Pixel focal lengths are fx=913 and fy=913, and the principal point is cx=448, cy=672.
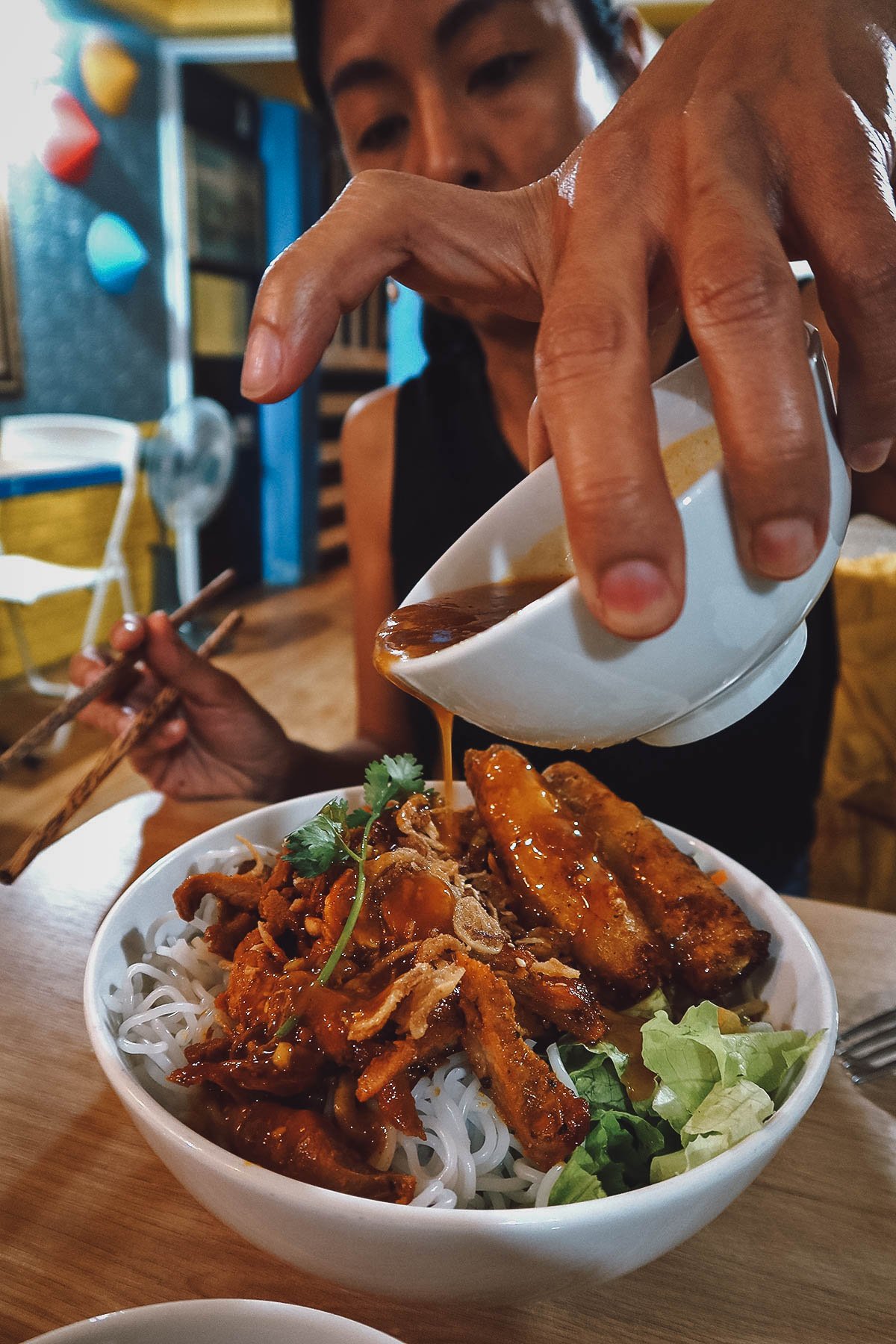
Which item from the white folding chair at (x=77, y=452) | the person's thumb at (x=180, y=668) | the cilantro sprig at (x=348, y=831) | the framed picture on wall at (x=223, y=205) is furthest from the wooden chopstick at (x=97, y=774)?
the framed picture on wall at (x=223, y=205)

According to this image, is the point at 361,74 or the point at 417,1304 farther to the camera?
the point at 361,74

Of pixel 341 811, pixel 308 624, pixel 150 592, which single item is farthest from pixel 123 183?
pixel 341 811

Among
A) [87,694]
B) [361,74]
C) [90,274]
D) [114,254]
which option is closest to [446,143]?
[361,74]

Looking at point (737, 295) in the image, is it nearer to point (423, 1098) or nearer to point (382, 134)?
point (423, 1098)

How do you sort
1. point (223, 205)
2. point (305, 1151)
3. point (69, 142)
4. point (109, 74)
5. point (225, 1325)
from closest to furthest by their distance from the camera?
point (225, 1325), point (305, 1151), point (69, 142), point (109, 74), point (223, 205)

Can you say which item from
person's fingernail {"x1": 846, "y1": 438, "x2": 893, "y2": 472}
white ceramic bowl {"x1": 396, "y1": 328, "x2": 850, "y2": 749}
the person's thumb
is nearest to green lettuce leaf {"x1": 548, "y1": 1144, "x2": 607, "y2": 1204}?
white ceramic bowl {"x1": 396, "y1": 328, "x2": 850, "y2": 749}

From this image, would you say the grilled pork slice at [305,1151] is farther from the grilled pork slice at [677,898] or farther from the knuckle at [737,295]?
the knuckle at [737,295]

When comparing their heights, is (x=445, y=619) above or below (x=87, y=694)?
above

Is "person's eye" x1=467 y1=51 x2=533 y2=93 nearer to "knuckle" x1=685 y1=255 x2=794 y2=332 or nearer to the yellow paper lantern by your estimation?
"knuckle" x1=685 y1=255 x2=794 y2=332
